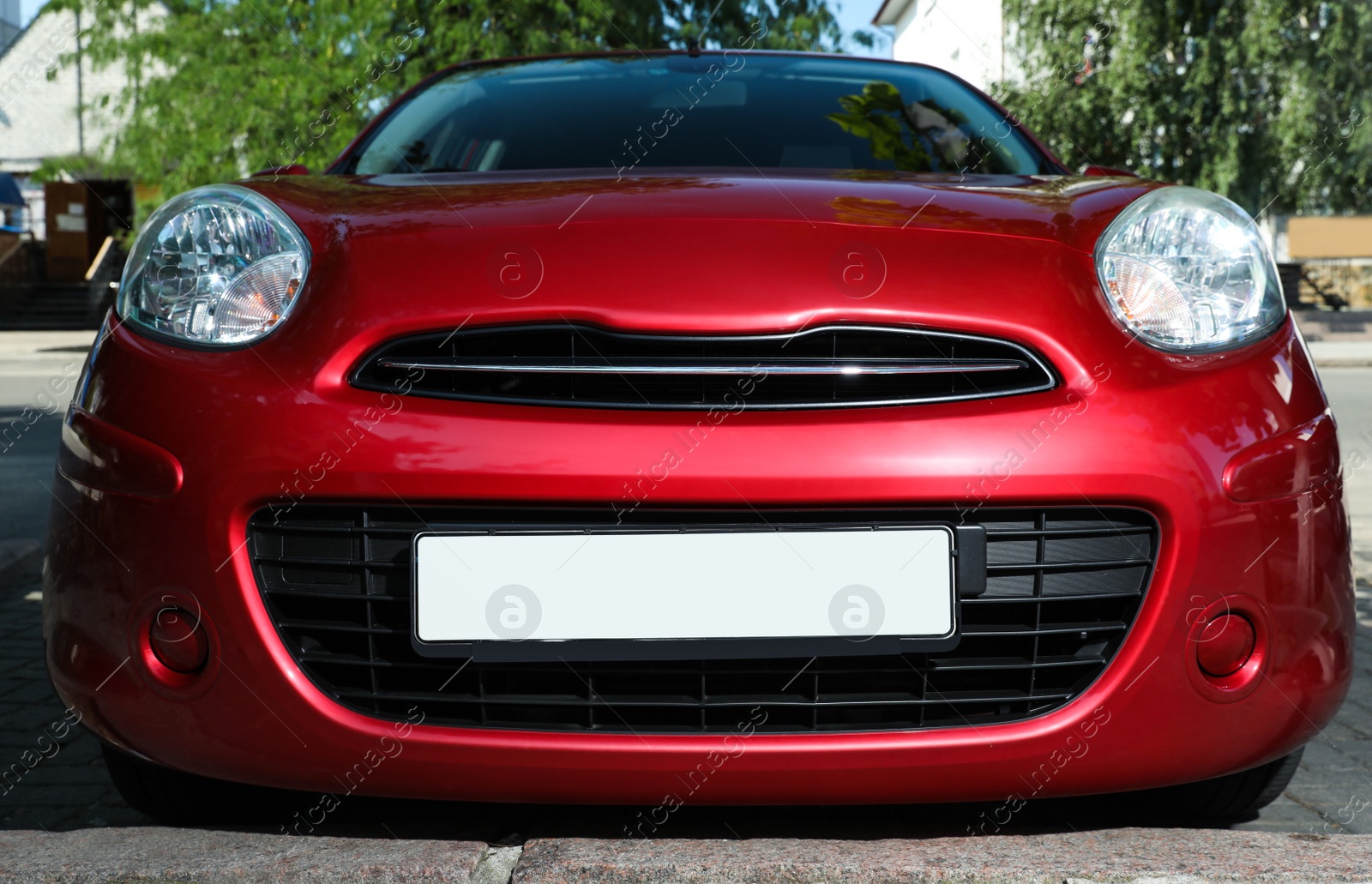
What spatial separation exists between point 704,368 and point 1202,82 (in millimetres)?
21251

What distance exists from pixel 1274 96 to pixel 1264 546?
22.1 m

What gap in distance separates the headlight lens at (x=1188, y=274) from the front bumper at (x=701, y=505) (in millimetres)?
100

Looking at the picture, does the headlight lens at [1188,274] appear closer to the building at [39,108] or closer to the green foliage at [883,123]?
the green foliage at [883,123]

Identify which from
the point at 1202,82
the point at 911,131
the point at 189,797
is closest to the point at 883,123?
the point at 911,131

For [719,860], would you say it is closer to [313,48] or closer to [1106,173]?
[1106,173]

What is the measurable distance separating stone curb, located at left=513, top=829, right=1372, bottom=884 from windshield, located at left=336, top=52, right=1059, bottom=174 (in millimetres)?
1392

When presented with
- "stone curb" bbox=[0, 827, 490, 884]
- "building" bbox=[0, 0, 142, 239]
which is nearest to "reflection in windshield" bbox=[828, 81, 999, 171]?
"stone curb" bbox=[0, 827, 490, 884]

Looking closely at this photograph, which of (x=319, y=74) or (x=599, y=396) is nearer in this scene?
(x=599, y=396)

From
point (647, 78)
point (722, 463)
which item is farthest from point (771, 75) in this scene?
point (722, 463)

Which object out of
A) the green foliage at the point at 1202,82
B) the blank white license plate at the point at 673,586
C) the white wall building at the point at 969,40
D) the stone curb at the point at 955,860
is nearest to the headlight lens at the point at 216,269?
the blank white license plate at the point at 673,586

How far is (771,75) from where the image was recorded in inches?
125

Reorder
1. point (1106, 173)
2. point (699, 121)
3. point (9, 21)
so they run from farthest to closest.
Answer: point (9, 21) → point (699, 121) → point (1106, 173)

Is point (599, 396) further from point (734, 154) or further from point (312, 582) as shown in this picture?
point (734, 154)

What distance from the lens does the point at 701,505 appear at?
1.66 meters
